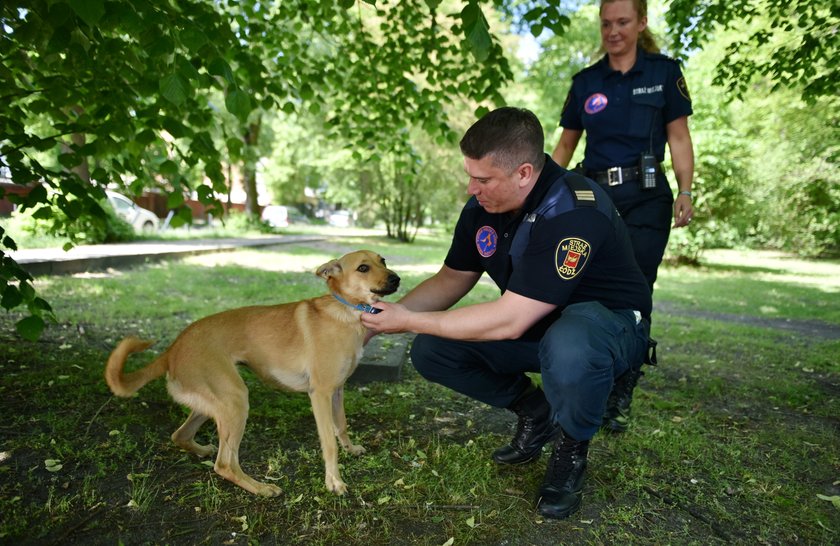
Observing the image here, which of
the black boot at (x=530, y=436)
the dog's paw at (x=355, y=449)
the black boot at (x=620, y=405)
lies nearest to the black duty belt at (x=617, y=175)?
the black boot at (x=620, y=405)

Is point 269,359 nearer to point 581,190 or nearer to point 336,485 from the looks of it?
point 336,485

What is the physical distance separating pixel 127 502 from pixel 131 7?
234 cm

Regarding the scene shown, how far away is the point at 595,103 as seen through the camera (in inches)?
150

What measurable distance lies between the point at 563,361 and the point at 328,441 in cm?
131

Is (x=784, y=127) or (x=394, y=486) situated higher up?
(x=784, y=127)

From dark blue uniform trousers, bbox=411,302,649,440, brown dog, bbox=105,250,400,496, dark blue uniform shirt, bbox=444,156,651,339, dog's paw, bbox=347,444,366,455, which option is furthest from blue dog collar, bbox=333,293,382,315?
dog's paw, bbox=347,444,366,455

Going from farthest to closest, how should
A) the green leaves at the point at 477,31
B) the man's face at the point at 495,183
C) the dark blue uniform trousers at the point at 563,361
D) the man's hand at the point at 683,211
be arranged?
the man's hand at the point at 683,211 → the man's face at the point at 495,183 → the dark blue uniform trousers at the point at 563,361 → the green leaves at the point at 477,31

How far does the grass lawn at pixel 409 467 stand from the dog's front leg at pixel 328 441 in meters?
0.08

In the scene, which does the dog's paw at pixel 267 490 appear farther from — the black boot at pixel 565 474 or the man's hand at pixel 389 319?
the black boot at pixel 565 474

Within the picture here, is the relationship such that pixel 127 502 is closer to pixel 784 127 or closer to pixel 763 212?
pixel 784 127

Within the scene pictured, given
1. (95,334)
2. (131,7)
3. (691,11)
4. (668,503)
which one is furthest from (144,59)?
(691,11)

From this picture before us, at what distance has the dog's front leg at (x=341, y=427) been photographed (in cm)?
318

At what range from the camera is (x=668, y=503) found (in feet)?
8.89

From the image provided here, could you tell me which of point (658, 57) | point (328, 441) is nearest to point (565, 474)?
point (328, 441)
